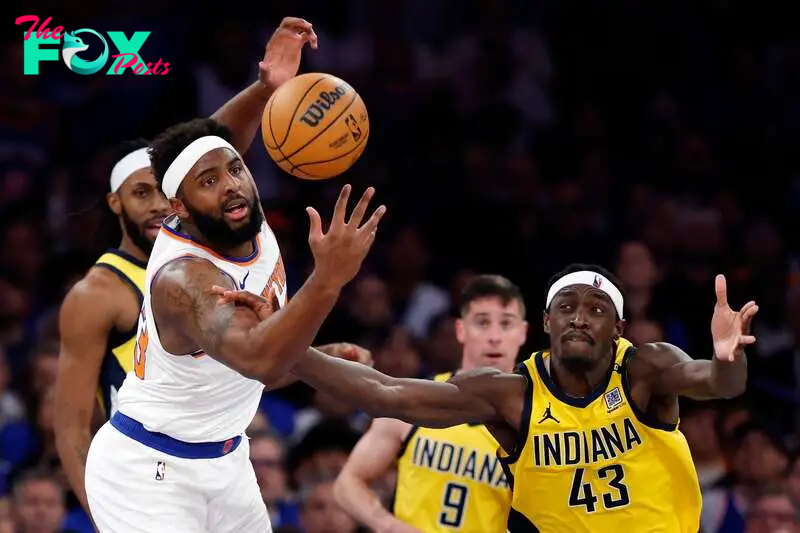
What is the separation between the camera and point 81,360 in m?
6.11

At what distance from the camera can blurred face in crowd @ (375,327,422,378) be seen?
31.2 ft

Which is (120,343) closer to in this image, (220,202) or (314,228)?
(220,202)

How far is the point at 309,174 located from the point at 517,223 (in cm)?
512

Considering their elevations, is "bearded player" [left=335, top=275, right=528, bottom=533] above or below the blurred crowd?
below

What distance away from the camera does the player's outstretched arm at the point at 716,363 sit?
5441 mm

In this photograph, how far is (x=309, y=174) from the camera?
229 inches

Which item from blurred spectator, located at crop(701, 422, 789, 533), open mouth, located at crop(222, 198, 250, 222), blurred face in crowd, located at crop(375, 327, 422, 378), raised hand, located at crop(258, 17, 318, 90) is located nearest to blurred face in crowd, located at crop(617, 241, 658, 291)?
blurred spectator, located at crop(701, 422, 789, 533)

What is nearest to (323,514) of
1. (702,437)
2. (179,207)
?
(702,437)

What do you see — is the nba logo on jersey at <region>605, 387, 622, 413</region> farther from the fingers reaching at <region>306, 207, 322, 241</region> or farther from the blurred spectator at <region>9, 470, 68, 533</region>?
the blurred spectator at <region>9, 470, 68, 533</region>

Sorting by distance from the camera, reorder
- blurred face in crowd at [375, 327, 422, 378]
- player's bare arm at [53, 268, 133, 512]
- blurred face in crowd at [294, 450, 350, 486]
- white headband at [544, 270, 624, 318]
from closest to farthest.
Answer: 1. player's bare arm at [53, 268, 133, 512]
2. white headband at [544, 270, 624, 318]
3. blurred face in crowd at [294, 450, 350, 486]
4. blurred face in crowd at [375, 327, 422, 378]

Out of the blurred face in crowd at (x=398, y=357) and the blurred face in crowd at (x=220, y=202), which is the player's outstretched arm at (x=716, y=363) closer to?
the blurred face in crowd at (x=220, y=202)

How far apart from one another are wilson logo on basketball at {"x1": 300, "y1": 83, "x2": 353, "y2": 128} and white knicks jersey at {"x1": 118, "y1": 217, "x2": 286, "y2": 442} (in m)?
0.55

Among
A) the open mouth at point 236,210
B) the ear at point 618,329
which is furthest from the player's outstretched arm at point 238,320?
the ear at point 618,329

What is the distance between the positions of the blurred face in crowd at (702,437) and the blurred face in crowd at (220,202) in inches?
176
